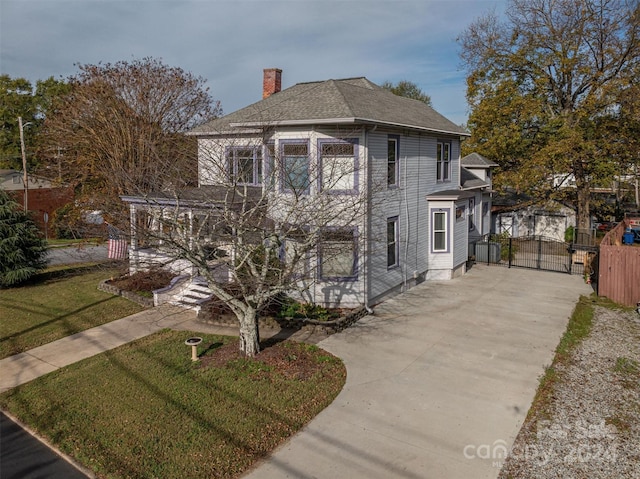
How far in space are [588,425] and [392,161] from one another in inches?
391

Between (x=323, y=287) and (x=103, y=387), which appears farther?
(x=323, y=287)

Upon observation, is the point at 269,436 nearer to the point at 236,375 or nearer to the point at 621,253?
the point at 236,375

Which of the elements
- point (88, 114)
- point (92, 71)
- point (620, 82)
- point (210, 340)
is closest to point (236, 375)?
point (210, 340)

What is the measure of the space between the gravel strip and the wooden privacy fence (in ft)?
15.0

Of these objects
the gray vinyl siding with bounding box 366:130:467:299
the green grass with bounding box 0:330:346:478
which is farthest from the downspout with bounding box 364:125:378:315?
the green grass with bounding box 0:330:346:478

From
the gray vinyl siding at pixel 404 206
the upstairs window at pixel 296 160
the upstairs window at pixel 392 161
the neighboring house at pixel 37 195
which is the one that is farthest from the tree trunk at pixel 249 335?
the neighboring house at pixel 37 195

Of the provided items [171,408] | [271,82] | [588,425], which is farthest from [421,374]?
[271,82]

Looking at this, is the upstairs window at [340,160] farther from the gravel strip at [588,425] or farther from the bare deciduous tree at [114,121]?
the bare deciduous tree at [114,121]

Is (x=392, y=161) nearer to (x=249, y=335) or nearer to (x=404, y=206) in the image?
(x=404, y=206)

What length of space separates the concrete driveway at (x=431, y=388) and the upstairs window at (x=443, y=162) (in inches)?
231

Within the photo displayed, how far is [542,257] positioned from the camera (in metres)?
23.9

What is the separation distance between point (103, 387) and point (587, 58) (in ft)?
90.8

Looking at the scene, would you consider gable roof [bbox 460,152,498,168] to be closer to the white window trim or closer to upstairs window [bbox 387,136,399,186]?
the white window trim

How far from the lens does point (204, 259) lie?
10211 millimetres
